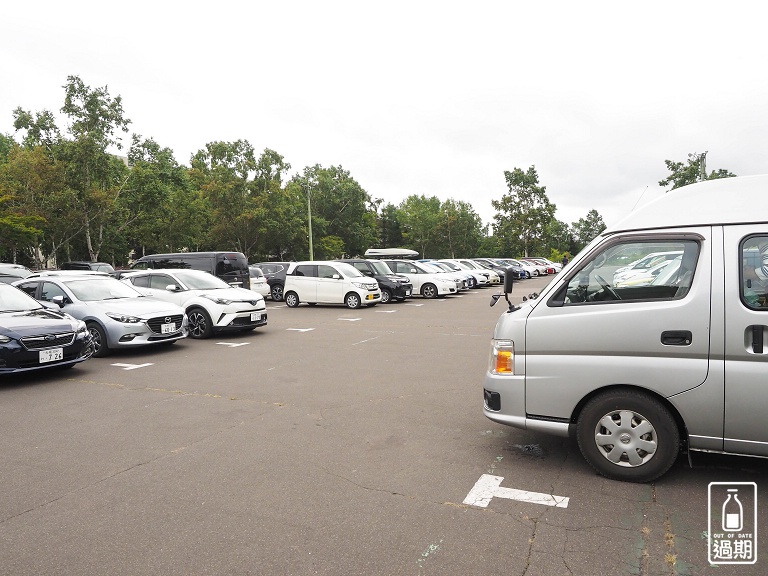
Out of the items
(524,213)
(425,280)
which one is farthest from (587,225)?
(425,280)

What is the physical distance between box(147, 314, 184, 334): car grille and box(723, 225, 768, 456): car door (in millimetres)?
9046

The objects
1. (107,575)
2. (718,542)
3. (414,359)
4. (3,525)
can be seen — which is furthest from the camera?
(414,359)

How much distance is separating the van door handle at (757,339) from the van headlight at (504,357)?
63.1 inches

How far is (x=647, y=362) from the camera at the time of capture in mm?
3812

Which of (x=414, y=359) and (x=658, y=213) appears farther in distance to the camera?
(x=414, y=359)

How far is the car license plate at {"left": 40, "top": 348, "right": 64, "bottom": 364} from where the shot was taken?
7582 millimetres

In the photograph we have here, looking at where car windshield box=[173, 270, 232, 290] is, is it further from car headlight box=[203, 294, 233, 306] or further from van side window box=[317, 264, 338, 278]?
van side window box=[317, 264, 338, 278]

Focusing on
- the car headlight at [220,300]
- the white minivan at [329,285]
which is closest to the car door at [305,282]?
the white minivan at [329,285]

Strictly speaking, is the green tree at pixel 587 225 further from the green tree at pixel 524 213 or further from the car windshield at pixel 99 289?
the car windshield at pixel 99 289

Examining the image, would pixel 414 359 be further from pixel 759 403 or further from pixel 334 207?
pixel 334 207

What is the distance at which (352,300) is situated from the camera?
18594mm

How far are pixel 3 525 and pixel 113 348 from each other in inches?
259

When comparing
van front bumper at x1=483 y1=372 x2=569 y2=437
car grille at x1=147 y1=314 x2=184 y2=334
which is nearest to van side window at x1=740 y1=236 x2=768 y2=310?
van front bumper at x1=483 y1=372 x2=569 y2=437

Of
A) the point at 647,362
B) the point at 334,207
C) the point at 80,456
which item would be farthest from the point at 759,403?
the point at 334,207
